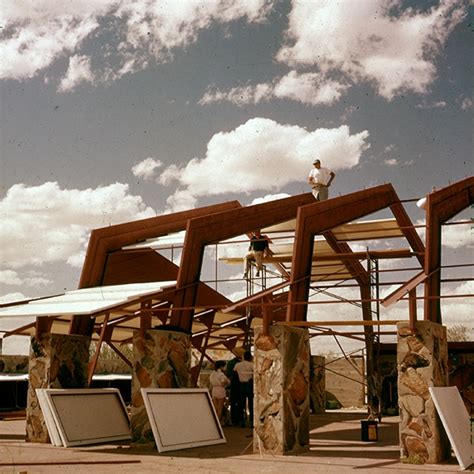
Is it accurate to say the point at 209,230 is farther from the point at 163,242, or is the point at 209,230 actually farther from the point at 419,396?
the point at 419,396

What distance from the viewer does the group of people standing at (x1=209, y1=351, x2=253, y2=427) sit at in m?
20.7

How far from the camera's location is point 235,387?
21016mm

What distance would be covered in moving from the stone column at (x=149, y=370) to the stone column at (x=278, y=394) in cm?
288

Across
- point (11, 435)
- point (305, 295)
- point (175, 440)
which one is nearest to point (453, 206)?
point (305, 295)

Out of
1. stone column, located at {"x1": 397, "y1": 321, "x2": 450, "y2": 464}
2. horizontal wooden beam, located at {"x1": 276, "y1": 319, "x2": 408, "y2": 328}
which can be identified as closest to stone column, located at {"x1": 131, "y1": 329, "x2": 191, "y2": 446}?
horizontal wooden beam, located at {"x1": 276, "y1": 319, "x2": 408, "y2": 328}

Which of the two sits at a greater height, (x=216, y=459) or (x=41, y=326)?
(x=41, y=326)

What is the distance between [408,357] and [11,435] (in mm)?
11684

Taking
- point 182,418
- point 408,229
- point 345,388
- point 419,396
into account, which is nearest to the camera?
point 419,396

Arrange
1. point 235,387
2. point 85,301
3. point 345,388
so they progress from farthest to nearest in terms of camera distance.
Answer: point 345,388 → point 235,387 → point 85,301

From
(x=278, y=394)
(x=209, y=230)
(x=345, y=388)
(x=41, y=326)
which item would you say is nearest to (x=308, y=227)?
(x=209, y=230)

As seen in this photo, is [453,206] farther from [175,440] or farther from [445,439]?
[175,440]

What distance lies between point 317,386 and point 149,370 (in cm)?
1657

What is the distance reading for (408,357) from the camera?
542 inches

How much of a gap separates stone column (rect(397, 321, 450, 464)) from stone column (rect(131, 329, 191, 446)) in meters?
5.73
